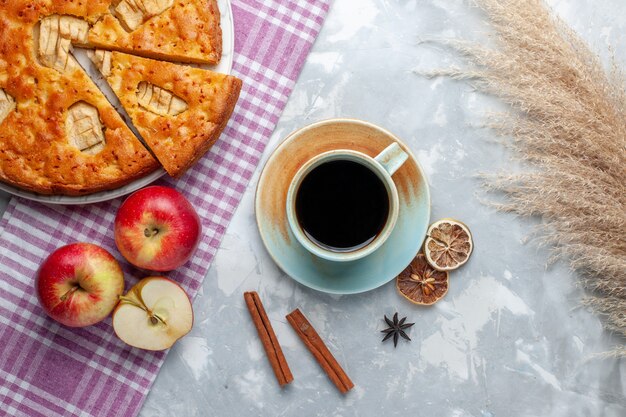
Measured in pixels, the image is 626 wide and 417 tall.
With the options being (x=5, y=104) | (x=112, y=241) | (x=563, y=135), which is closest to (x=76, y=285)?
(x=112, y=241)

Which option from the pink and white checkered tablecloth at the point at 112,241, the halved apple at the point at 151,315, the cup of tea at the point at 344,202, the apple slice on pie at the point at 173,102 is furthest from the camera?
the pink and white checkered tablecloth at the point at 112,241

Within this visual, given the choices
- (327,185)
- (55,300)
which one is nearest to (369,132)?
(327,185)

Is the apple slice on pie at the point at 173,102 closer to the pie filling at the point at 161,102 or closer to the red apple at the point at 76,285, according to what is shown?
the pie filling at the point at 161,102

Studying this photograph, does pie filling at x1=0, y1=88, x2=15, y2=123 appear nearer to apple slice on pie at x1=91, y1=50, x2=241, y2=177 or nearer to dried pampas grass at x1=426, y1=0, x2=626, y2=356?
apple slice on pie at x1=91, y1=50, x2=241, y2=177

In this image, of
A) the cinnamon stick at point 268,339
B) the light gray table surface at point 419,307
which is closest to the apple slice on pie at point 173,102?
the light gray table surface at point 419,307

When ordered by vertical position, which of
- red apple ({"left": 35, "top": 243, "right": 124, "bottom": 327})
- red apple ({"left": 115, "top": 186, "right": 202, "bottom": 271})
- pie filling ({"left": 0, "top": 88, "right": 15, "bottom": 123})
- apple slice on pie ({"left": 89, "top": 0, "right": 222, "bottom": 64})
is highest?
apple slice on pie ({"left": 89, "top": 0, "right": 222, "bottom": 64})

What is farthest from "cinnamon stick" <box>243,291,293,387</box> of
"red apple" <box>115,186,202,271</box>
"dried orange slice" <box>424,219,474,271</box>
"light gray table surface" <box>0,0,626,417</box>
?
"dried orange slice" <box>424,219,474,271</box>

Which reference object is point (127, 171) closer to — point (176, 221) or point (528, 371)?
point (176, 221)
